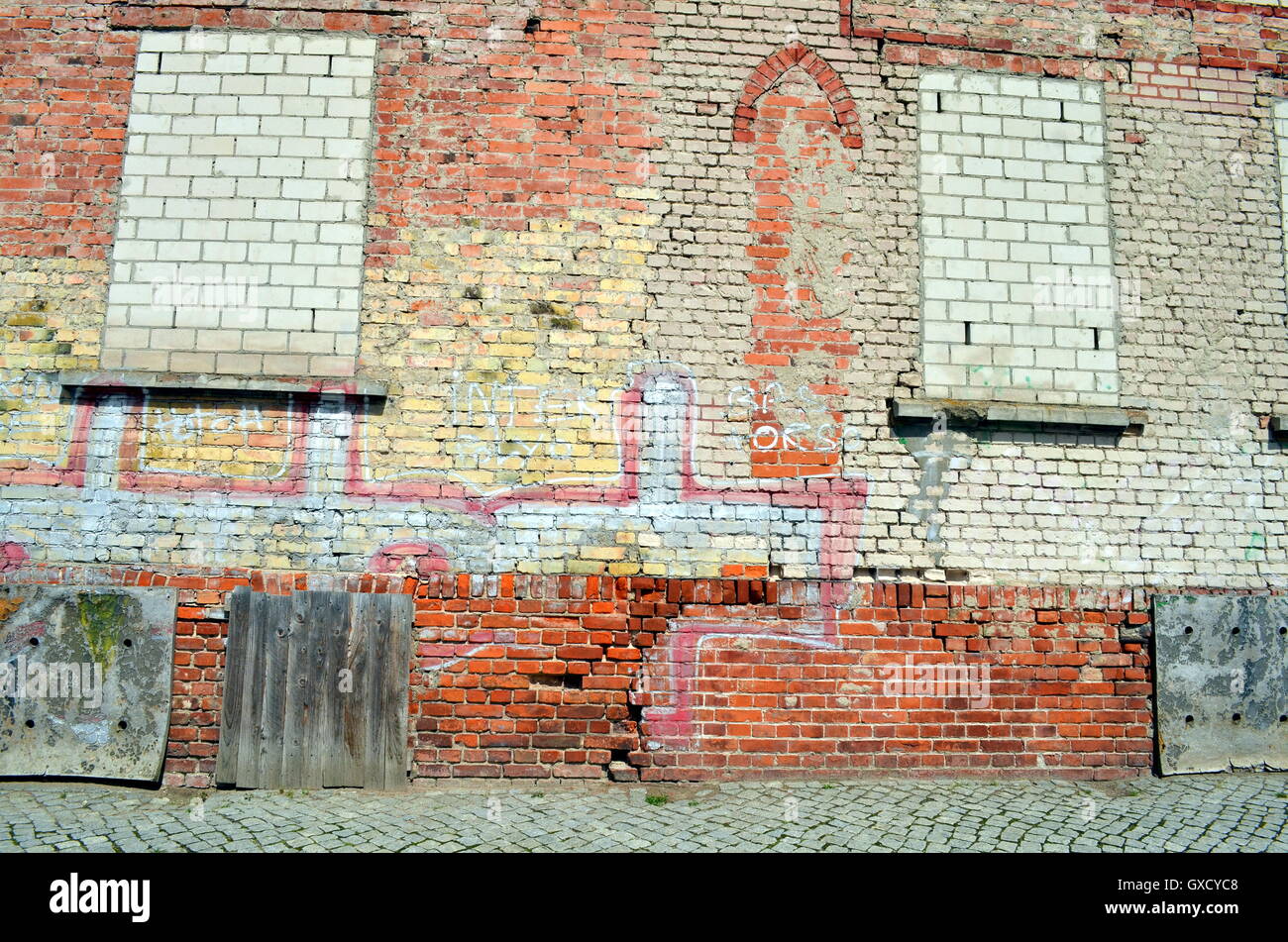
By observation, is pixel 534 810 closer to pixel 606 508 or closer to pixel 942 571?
pixel 606 508

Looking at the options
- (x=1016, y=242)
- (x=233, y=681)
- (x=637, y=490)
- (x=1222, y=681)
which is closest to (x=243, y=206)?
(x=233, y=681)

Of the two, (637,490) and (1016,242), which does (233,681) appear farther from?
(1016,242)

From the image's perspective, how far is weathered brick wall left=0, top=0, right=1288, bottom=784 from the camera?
505cm

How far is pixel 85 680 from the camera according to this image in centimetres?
487

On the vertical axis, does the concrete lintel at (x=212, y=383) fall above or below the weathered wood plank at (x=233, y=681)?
above

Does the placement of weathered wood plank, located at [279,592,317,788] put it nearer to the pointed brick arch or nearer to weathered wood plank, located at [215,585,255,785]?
weathered wood plank, located at [215,585,255,785]

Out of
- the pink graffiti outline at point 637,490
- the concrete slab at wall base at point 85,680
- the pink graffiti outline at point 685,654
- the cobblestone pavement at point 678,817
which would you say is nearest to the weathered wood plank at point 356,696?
the cobblestone pavement at point 678,817

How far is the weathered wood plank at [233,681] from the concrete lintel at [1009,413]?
161 inches

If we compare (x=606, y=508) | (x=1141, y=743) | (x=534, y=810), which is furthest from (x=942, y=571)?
(x=534, y=810)

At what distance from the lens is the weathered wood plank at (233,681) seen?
15.9 ft

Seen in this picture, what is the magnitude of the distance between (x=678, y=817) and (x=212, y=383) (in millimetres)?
3670

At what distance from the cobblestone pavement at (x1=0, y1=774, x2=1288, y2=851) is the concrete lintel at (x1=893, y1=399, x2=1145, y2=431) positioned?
7.17 feet

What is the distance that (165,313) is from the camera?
5195 mm

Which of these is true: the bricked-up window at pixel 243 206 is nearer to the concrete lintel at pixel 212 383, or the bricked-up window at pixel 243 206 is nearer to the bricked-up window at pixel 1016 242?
the concrete lintel at pixel 212 383
